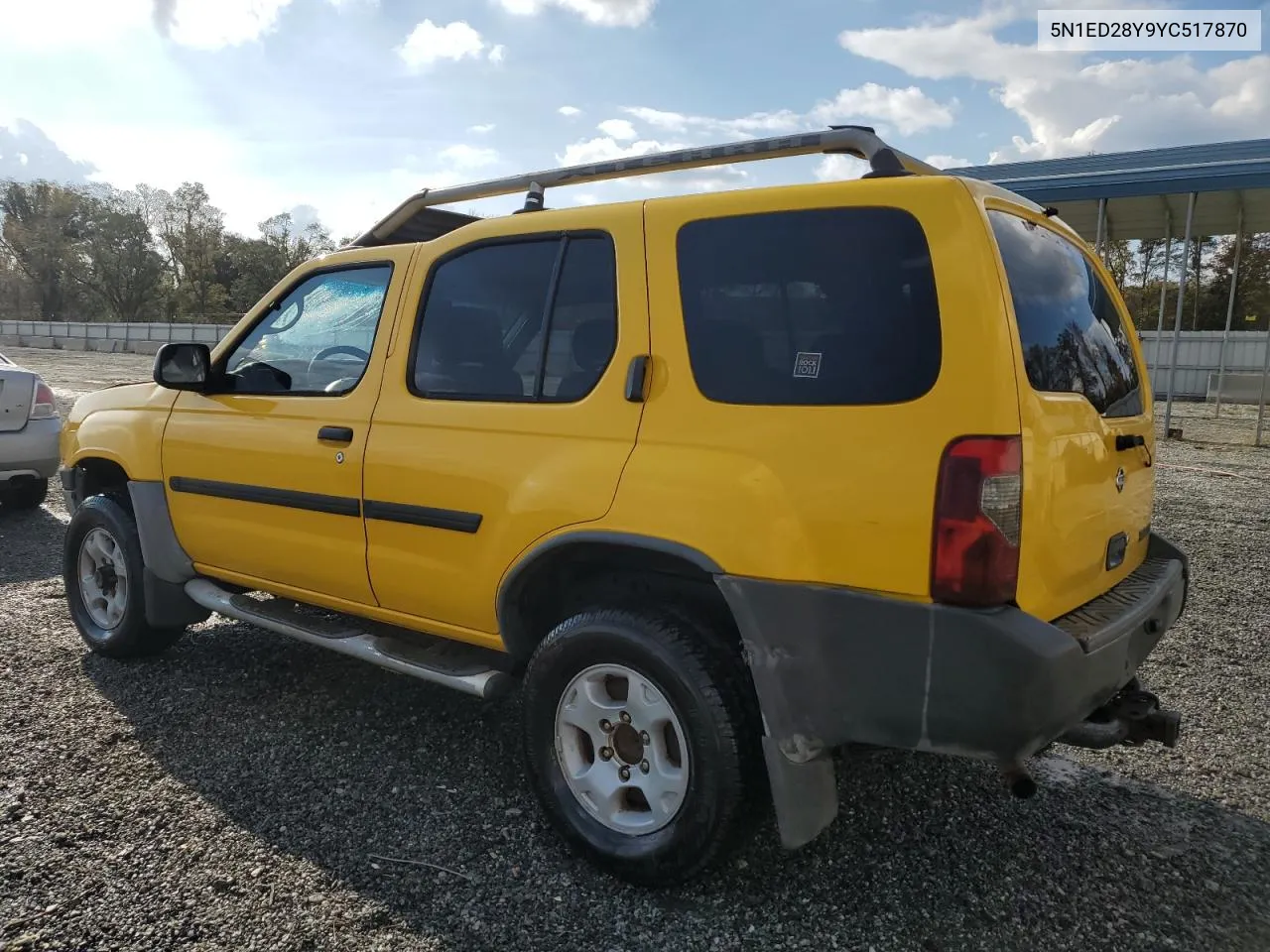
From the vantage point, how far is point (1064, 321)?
2.54 m

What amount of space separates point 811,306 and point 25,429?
731 centimetres

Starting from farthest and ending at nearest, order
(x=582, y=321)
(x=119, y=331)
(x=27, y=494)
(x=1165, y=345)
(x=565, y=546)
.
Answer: (x=119, y=331)
(x=1165, y=345)
(x=27, y=494)
(x=582, y=321)
(x=565, y=546)

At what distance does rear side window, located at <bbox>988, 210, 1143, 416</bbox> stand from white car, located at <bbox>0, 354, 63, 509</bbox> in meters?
7.29

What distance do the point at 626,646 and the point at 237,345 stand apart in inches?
96.7

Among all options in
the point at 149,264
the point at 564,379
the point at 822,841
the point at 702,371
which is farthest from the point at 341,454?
the point at 149,264

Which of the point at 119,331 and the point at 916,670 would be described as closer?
the point at 916,670

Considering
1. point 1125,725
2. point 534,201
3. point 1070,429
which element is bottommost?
point 1125,725

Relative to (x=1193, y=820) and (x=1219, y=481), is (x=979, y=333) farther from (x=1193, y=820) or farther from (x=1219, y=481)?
(x=1219, y=481)

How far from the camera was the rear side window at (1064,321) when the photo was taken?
2.31 meters

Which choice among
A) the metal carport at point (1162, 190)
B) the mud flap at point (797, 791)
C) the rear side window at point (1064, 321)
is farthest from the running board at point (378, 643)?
the metal carport at point (1162, 190)

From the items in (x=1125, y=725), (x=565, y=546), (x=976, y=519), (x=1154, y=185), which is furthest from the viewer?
(x=1154, y=185)

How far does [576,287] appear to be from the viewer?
9.22ft

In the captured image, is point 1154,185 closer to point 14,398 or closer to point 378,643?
point 378,643

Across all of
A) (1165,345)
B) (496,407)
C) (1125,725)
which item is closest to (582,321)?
(496,407)
